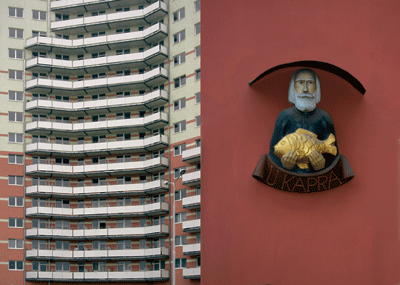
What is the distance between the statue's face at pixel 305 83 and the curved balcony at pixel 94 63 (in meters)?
35.9

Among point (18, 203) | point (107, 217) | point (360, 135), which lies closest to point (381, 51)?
point (360, 135)

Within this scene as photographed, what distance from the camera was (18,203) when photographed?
49312mm

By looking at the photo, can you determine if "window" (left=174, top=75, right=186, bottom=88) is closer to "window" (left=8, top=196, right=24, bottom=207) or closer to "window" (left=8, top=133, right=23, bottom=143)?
"window" (left=8, top=133, right=23, bottom=143)

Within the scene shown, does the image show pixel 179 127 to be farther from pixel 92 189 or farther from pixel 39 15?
pixel 39 15

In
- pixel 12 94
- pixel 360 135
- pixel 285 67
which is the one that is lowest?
pixel 360 135

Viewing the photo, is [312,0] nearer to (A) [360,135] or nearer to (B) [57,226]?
(A) [360,135]

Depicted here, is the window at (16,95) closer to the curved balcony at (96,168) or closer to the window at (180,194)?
the curved balcony at (96,168)

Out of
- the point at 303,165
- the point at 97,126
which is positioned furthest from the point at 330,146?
the point at 97,126

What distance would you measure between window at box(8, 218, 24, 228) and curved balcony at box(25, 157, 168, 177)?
401 centimetres

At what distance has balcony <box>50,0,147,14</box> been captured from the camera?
5250 centimetres

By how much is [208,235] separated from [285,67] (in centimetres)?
459

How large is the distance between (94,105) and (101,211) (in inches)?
364

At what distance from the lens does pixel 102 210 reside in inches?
1897

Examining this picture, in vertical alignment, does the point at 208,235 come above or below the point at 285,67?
below
